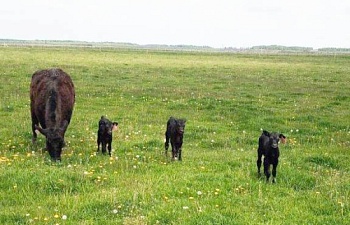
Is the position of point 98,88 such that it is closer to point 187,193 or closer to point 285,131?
point 285,131

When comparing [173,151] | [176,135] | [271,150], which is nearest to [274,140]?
[271,150]

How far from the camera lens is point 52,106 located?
48.2 feet

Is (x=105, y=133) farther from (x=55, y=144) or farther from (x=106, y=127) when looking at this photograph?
(x=55, y=144)

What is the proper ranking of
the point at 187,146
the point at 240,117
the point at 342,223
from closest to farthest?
the point at 342,223
the point at 187,146
the point at 240,117

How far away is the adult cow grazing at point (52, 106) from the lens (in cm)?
1338

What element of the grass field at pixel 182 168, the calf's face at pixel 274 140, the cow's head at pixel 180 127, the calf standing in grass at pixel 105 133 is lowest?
the grass field at pixel 182 168

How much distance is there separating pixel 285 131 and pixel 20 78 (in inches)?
904

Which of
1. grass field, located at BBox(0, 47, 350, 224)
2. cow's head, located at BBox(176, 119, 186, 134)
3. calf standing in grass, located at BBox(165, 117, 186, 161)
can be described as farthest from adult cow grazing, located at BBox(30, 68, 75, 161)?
cow's head, located at BBox(176, 119, 186, 134)

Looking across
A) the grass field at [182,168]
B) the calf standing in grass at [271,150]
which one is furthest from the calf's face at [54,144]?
the calf standing in grass at [271,150]

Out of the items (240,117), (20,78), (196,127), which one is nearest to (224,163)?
(196,127)

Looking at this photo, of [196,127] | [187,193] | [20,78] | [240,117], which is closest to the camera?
[187,193]

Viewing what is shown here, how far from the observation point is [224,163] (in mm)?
13547

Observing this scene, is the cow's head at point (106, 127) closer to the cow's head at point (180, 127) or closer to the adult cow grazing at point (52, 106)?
the adult cow grazing at point (52, 106)

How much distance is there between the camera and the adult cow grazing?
13375 mm
